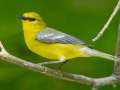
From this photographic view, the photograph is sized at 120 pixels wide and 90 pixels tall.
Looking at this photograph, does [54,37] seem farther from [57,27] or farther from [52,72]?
[57,27]

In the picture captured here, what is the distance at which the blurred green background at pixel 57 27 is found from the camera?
1.54m

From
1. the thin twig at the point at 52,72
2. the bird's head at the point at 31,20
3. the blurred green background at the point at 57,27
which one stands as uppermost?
the bird's head at the point at 31,20

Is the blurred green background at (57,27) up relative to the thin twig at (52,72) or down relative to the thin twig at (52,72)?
down

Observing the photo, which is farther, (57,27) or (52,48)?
(57,27)

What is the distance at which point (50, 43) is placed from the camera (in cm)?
105

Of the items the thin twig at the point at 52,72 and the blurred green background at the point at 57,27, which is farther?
the blurred green background at the point at 57,27

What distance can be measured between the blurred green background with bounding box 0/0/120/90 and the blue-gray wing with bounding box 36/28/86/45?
0.47 m

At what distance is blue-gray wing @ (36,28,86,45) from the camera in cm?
103

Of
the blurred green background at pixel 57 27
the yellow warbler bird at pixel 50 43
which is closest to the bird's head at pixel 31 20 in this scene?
the yellow warbler bird at pixel 50 43

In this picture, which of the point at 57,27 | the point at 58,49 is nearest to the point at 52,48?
the point at 58,49

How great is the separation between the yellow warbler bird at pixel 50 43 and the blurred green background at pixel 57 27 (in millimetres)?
471

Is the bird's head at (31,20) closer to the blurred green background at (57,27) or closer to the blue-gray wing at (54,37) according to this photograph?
the blue-gray wing at (54,37)

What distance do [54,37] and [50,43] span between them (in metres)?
0.01

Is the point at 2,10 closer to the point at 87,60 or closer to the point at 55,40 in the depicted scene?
the point at 87,60
